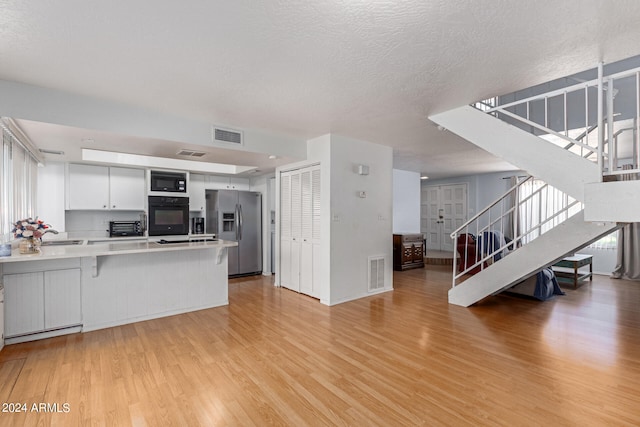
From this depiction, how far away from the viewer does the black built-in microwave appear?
16.8ft

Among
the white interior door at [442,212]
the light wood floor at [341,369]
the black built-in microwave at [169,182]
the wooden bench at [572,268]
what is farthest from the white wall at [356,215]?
the white interior door at [442,212]

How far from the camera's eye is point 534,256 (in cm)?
341

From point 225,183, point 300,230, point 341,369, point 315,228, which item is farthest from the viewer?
point 225,183

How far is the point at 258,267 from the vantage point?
629cm

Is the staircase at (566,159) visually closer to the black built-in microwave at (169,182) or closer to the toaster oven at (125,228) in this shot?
the black built-in microwave at (169,182)

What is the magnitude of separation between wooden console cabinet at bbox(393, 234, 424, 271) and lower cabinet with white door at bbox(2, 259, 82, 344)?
5.62 meters

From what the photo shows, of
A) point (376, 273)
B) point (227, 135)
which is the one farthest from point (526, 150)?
point (227, 135)

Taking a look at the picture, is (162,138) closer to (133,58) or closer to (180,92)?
(180,92)

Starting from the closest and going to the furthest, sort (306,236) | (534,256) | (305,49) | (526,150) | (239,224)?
(305,49) → (526,150) → (534,256) → (306,236) → (239,224)

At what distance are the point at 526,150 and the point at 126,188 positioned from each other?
18.7ft

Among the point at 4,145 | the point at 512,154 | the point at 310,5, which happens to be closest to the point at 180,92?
the point at 310,5

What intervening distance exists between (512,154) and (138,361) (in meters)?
3.92

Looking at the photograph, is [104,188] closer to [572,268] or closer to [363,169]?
[363,169]

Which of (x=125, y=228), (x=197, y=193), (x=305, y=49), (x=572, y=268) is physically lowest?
(x=572, y=268)
